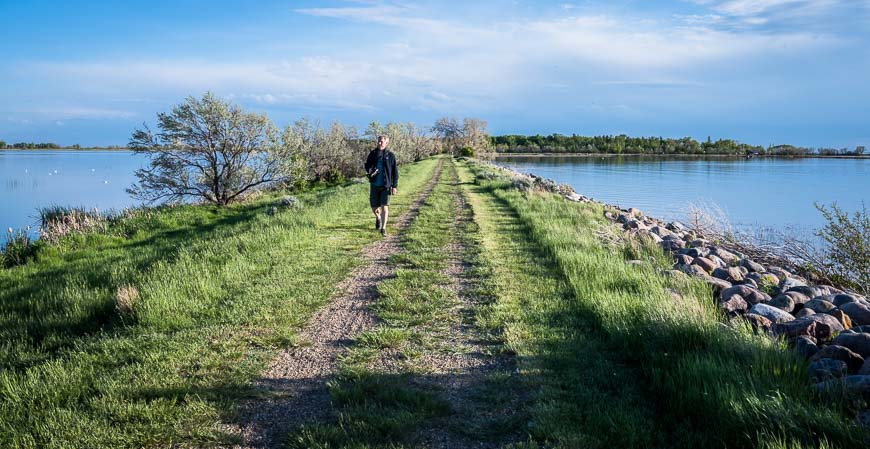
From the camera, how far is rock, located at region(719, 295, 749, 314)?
6184 mm

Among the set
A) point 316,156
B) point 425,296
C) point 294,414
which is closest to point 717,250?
point 425,296

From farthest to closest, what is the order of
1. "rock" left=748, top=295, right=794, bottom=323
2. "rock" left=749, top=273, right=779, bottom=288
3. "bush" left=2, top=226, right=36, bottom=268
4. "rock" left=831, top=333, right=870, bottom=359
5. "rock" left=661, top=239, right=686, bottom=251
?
"bush" left=2, top=226, right=36, bottom=268, "rock" left=661, top=239, right=686, bottom=251, "rock" left=749, top=273, right=779, bottom=288, "rock" left=748, top=295, right=794, bottom=323, "rock" left=831, top=333, right=870, bottom=359

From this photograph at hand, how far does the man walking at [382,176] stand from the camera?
1091cm

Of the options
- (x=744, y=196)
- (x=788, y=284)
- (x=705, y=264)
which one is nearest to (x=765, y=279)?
(x=788, y=284)

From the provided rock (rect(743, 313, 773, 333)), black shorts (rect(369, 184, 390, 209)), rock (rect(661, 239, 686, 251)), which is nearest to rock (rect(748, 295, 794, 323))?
rock (rect(743, 313, 773, 333))

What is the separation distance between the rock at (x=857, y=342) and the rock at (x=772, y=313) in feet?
3.58

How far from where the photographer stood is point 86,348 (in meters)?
4.78

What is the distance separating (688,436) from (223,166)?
800 inches

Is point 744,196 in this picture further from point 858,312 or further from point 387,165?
point 858,312

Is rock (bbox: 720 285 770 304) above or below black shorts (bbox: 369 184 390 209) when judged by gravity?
below

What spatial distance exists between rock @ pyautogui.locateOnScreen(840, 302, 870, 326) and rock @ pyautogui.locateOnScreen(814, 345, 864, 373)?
194 cm

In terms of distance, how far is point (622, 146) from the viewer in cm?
12044

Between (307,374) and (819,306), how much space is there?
19.9 ft

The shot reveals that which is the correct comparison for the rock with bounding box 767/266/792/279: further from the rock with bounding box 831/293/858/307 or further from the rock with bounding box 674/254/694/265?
the rock with bounding box 831/293/858/307
